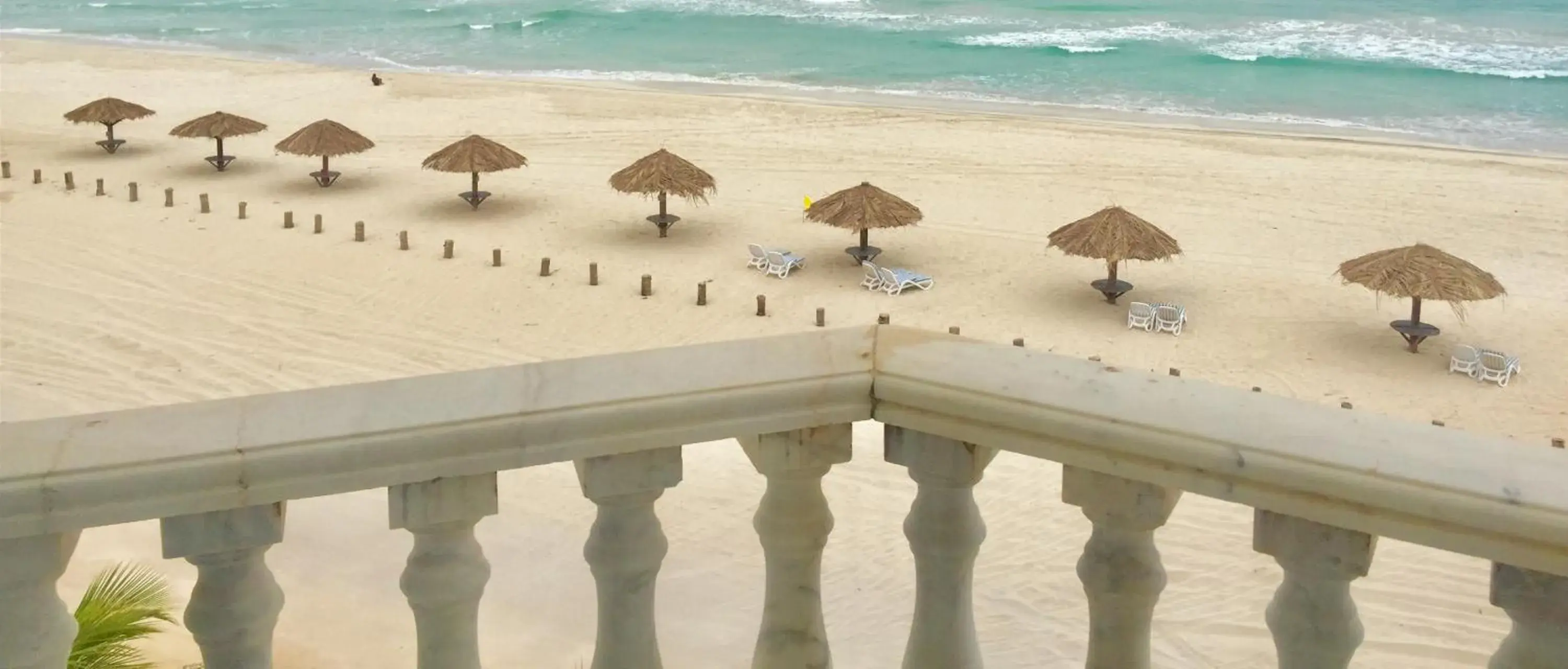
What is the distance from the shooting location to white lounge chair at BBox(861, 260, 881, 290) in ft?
47.8

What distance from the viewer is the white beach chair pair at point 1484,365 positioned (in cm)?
1223

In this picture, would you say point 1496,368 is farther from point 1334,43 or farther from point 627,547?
point 1334,43

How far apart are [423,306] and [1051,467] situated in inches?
340

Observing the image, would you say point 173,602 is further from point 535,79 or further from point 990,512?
point 535,79

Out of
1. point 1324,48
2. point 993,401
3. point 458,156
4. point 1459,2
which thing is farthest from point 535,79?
point 1459,2

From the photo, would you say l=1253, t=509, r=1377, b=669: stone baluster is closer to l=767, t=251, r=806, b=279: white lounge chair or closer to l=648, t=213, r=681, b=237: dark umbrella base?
l=767, t=251, r=806, b=279: white lounge chair

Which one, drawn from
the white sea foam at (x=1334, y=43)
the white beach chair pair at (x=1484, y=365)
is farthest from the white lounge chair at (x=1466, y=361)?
the white sea foam at (x=1334, y=43)

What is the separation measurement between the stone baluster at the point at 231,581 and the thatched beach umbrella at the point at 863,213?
43.7 ft

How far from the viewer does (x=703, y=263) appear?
1559 cm

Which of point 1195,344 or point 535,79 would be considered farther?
point 535,79

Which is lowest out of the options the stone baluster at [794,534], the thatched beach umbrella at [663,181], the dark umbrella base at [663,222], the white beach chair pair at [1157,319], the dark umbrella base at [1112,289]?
the white beach chair pair at [1157,319]

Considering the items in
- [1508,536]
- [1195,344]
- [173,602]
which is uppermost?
[1508,536]

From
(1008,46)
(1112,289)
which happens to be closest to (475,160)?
(1112,289)

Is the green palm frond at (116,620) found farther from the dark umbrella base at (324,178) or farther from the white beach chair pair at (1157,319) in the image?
the dark umbrella base at (324,178)
